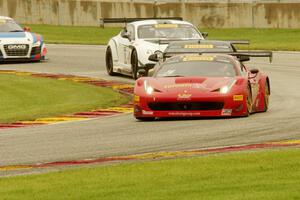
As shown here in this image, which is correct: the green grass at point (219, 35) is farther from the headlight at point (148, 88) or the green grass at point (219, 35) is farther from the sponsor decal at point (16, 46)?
the headlight at point (148, 88)

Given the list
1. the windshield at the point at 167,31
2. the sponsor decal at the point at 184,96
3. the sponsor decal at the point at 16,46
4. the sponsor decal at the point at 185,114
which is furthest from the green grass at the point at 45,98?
the sponsor decal at the point at 16,46

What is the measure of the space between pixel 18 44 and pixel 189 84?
15.1 meters

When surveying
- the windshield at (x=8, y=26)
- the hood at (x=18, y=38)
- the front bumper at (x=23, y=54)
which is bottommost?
the front bumper at (x=23, y=54)

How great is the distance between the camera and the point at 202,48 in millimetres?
21359

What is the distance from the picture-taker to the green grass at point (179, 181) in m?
10.2

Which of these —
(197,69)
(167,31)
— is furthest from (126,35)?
(197,69)

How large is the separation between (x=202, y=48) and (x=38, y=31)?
2763 centimetres

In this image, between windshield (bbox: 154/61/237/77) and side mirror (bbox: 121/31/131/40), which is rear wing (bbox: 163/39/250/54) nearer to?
windshield (bbox: 154/61/237/77)

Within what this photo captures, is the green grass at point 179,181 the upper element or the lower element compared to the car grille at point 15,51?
upper

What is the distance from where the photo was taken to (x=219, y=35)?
45.8 metres

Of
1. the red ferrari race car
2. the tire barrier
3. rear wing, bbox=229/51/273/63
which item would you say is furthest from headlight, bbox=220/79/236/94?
the tire barrier

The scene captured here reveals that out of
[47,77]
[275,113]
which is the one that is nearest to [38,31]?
[47,77]

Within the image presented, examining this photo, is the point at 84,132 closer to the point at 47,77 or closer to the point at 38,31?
the point at 47,77

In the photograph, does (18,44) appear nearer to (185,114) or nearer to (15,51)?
(15,51)
